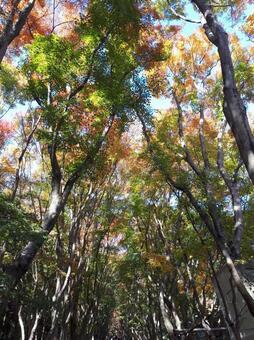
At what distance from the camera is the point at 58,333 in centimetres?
1390

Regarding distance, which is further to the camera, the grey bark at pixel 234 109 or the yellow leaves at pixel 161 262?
the yellow leaves at pixel 161 262

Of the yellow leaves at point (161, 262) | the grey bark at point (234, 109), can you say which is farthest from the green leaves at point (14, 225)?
the yellow leaves at point (161, 262)

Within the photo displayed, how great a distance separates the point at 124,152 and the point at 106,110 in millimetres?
6543

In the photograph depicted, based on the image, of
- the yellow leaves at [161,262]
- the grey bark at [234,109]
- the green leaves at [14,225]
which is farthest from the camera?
the yellow leaves at [161,262]

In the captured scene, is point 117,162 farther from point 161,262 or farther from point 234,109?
point 234,109

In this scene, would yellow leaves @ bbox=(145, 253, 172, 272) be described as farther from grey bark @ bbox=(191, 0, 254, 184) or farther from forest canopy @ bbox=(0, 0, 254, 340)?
grey bark @ bbox=(191, 0, 254, 184)

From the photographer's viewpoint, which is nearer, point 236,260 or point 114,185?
point 236,260

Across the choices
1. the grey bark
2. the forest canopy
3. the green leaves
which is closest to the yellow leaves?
the forest canopy

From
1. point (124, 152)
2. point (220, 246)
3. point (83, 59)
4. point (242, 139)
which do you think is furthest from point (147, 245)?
point (242, 139)

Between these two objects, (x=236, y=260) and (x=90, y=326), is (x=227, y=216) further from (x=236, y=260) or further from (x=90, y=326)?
(x=90, y=326)

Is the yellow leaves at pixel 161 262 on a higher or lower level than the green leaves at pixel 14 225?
higher

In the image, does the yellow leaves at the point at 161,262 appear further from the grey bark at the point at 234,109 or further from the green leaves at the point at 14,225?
the grey bark at the point at 234,109

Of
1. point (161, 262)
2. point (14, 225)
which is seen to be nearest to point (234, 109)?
point (14, 225)

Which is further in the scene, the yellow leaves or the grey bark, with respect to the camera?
the yellow leaves
